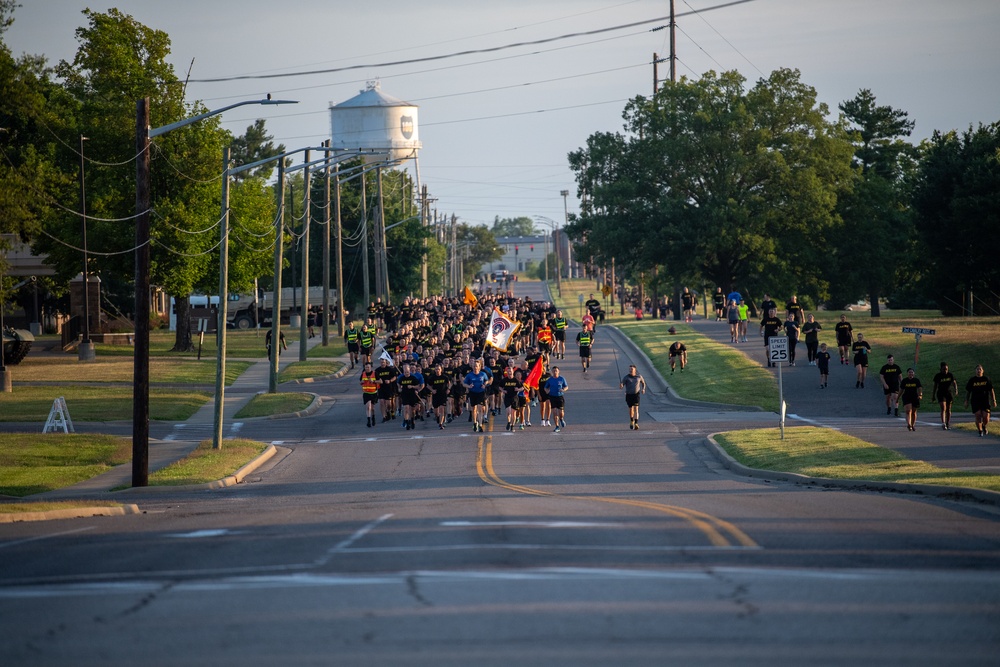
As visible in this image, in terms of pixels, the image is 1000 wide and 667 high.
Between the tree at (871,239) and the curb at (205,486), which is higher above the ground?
the tree at (871,239)

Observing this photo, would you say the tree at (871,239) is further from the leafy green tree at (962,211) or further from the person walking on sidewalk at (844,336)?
the person walking on sidewalk at (844,336)

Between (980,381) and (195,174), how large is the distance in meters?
37.8

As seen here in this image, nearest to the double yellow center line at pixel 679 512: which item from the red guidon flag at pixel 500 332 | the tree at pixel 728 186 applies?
the red guidon flag at pixel 500 332

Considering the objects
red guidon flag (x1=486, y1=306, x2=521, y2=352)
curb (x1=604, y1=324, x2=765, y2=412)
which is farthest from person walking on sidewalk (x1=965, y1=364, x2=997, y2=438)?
red guidon flag (x1=486, y1=306, x2=521, y2=352)

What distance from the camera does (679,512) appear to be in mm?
16156

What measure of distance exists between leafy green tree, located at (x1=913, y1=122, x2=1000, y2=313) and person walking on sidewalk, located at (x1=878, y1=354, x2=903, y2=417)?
25178 mm

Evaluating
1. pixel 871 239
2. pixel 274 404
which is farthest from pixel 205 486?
pixel 871 239

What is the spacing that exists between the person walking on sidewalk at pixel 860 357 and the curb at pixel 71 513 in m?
23.8

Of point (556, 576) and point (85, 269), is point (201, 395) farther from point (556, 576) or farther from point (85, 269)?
point (556, 576)

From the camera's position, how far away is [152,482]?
76.1ft

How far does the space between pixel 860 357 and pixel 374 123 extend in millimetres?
77193

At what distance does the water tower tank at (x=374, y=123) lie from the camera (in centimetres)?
10719

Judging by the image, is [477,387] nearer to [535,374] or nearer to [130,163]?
[535,374]

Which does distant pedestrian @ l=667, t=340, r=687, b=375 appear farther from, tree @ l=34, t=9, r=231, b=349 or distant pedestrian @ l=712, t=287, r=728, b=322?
tree @ l=34, t=9, r=231, b=349
